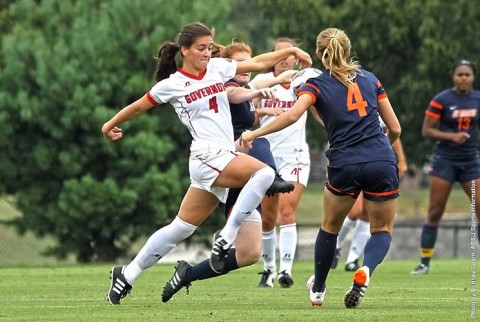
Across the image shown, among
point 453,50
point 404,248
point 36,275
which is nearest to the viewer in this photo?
point 36,275

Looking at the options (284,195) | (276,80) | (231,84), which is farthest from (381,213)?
(284,195)

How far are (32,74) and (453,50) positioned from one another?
8052mm

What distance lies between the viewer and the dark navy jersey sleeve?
36.0ft

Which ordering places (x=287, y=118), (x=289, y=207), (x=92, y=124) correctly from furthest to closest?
(x=92, y=124), (x=289, y=207), (x=287, y=118)

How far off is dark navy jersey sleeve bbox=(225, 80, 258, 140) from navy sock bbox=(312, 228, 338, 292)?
144cm

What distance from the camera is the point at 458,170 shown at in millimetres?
15531

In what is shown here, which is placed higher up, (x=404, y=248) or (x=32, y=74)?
(x=32, y=74)

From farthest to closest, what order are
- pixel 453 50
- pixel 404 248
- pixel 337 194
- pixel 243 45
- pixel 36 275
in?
pixel 404 248 < pixel 453 50 < pixel 36 275 < pixel 243 45 < pixel 337 194

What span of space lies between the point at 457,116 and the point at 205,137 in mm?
6274

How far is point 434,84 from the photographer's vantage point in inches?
1029

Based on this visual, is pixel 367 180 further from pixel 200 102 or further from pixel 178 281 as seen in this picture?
pixel 178 281

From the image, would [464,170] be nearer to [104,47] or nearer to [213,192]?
[213,192]

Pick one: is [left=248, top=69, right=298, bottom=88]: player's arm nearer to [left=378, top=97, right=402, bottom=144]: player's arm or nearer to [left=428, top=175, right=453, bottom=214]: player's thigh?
[left=378, top=97, right=402, bottom=144]: player's arm

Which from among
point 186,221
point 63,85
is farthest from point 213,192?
point 63,85
